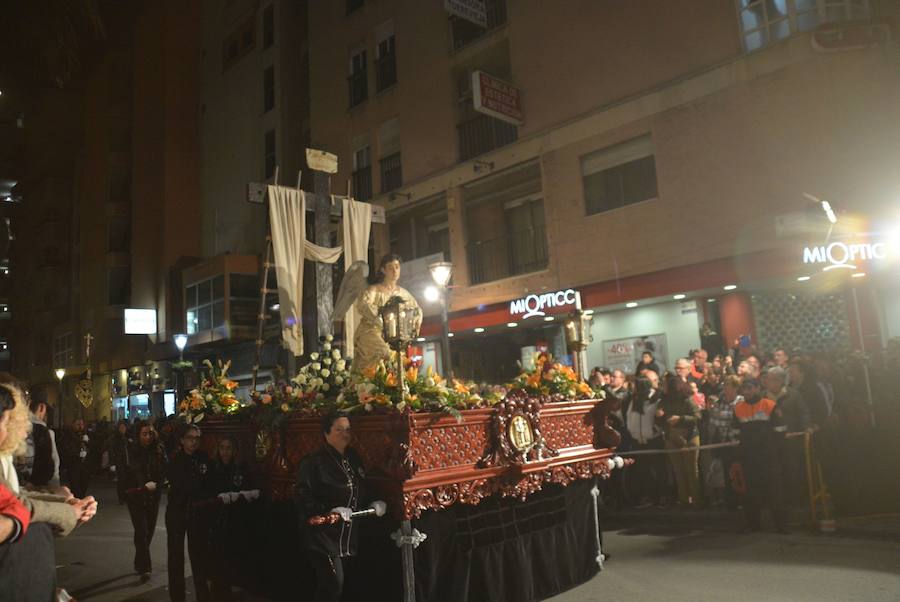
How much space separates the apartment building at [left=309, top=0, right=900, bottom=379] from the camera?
12867mm

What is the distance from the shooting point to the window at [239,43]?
29105 mm

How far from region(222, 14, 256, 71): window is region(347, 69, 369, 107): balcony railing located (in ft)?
25.8

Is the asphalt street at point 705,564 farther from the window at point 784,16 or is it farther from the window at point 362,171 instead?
the window at point 362,171

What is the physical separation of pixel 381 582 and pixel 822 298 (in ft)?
39.0

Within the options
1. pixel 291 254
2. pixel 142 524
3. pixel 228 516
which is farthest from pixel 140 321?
pixel 228 516

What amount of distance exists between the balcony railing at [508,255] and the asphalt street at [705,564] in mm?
9514

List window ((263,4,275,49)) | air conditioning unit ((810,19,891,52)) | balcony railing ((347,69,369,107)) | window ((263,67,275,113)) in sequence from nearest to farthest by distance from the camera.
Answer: air conditioning unit ((810,19,891,52)) < balcony railing ((347,69,369,107)) < window ((263,67,275,113)) < window ((263,4,275,49))

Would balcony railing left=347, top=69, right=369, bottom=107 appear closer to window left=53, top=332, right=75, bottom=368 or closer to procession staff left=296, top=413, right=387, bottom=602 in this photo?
procession staff left=296, top=413, right=387, bottom=602

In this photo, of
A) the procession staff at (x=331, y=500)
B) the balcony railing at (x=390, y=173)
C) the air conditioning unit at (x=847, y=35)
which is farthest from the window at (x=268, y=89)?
the procession staff at (x=331, y=500)

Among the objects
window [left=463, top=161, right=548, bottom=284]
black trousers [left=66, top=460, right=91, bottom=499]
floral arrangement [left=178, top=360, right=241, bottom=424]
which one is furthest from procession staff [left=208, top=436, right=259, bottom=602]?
window [left=463, top=161, right=548, bottom=284]

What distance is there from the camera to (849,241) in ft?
40.2

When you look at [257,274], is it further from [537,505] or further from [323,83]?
[537,505]

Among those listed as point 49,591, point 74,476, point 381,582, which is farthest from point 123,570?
point 74,476

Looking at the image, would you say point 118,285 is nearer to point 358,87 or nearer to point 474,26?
point 358,87
